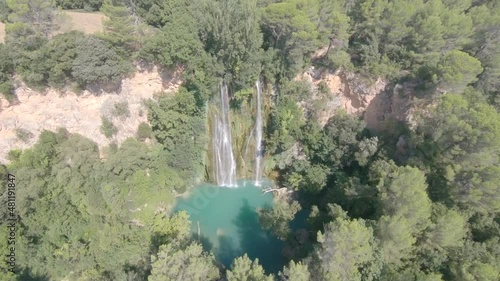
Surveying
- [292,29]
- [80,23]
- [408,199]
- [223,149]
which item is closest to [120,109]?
[80,23]

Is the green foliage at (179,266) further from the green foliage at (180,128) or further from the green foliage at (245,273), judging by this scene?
the green foliage at (180,128)

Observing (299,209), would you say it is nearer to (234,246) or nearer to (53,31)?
(234,246)

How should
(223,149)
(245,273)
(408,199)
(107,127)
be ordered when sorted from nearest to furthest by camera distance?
(245,273), (408,199), (107,127), (223,149)

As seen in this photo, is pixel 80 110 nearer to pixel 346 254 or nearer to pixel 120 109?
pixel 120 109

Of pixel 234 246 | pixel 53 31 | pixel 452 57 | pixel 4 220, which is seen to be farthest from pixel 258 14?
pixel 4 220

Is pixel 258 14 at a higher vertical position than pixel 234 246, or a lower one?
higher

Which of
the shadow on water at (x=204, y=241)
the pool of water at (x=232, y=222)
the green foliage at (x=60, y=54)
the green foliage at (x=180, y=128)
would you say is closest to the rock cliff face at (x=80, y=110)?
the green foliage at (x=180, y=128)
